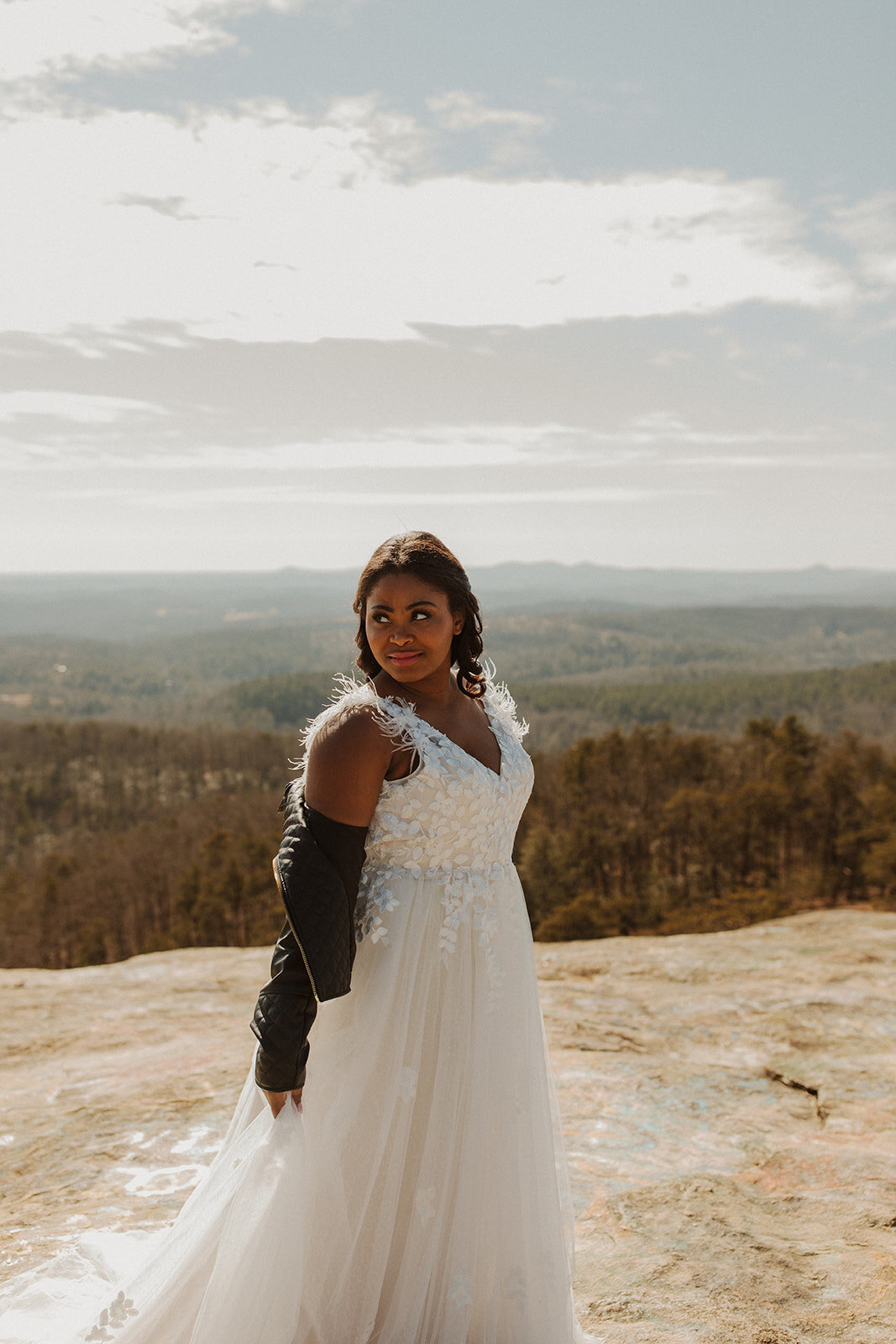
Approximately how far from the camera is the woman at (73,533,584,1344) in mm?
2412

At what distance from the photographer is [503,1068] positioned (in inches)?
107

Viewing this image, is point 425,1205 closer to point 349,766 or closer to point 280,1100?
point 280,1100

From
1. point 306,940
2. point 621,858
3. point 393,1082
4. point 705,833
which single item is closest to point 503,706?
point 306,940

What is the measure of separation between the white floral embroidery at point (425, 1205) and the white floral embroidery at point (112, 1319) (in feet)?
3.16

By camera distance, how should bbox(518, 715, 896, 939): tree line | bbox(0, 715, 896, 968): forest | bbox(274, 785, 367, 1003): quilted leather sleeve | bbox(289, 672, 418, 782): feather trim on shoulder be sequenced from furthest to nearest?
bbox(0, 715, 896, 968): forest < bbox(518, 715, 896, 939): tree line < bbox(289, 672, 418, 782): feather trim on shoulder < bbox(274, 785, 367, 1003): quilted leather sleeve

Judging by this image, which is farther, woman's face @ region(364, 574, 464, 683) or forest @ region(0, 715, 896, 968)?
forest @ region(0, 715, 896, 968)

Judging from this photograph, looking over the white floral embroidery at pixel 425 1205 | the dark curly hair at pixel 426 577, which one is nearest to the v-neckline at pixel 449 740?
the dark curly hair at pixel 426 577

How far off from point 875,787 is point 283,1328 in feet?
136

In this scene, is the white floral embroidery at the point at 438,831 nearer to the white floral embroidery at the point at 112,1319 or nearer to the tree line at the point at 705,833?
the white floral embroidery at the point at 112,1319

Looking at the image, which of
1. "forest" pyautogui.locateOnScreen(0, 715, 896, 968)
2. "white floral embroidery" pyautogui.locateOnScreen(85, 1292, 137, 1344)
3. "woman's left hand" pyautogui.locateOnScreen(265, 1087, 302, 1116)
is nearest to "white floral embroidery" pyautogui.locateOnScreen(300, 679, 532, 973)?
"woman's left hand" pyautogui.locateOnScreen(265, 1087, 302, 1116)

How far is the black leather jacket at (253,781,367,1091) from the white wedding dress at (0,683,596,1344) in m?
0.16

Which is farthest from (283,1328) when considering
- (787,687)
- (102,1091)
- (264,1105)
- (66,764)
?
(787,687)

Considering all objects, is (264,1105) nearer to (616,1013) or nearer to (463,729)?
(463,729)

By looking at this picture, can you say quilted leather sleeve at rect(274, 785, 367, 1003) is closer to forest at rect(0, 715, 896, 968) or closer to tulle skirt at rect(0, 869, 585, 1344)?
tulle skirt at rect(0, 869, 585, 1344)
